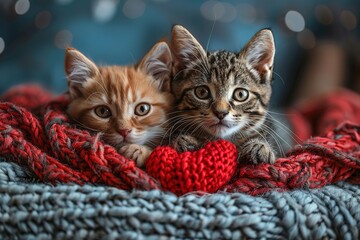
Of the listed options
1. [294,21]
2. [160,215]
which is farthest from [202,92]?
[294,21]

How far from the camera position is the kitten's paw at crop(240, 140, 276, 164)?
0.83 m

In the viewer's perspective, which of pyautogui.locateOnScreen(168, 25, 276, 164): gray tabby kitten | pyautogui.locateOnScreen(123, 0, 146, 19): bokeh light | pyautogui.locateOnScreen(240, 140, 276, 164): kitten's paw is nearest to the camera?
pyautogui.locateOnScreen(240, 140, 276, 164): kitten's paw

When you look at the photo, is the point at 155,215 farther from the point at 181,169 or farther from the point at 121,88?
the point at 121,88

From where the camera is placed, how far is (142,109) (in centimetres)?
100

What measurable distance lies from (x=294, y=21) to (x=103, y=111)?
1.46 metres

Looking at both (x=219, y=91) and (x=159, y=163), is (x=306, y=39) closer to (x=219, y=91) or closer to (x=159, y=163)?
(x=219, y=91)

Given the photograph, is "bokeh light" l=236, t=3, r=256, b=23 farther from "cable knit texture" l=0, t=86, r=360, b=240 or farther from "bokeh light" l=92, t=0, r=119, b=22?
"cable knit texture" l=0, t=86, r=360, b=240

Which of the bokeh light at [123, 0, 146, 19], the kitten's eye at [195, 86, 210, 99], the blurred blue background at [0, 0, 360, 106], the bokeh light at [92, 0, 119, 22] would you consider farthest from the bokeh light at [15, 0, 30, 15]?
the kitten's eye at [195, 86, 210, 99]

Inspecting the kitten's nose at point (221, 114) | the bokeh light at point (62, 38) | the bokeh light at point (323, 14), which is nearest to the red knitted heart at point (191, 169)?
the kitten's nose at point (221, 114)

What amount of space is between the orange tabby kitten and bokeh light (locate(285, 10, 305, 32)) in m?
1.26

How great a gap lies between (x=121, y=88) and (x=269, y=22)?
52.3 inches

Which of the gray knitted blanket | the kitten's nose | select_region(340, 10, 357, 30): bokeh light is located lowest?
the gray knitted blanket

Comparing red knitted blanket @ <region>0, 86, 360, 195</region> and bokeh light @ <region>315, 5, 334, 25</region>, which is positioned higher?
bokeh light @ <region>315, 5, 334, 25</region>

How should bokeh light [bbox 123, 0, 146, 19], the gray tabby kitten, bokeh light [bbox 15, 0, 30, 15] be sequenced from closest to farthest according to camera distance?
1. the gray tabby kitten
2. bokeh light [bbox 15, 0, 30, 15]
3. bokeh light [bbox 123, 0, 146, 19]
